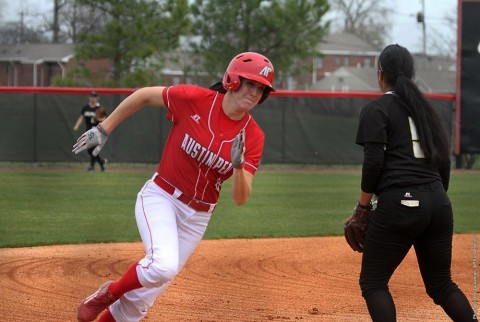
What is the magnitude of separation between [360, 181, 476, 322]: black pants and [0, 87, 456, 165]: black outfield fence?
14891 millimetres

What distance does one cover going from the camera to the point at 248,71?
177 inches

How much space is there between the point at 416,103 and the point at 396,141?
22 cm

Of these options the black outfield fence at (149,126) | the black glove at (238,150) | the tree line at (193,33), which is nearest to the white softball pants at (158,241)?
the black glove at (238,150)

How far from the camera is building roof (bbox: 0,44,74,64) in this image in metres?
43.5

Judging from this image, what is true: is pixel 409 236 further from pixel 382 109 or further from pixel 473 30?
pixel 473 30

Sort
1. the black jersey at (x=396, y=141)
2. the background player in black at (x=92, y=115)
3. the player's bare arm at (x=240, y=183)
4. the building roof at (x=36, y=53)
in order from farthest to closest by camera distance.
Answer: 1. the building roof at (x=36, y=53)
2. the background player in black at (x=92, y=115)
3. the player's bare arm at (x=240, y=183)
4. the black jersey at (x=396, y=141)

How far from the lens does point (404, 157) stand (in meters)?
4.20

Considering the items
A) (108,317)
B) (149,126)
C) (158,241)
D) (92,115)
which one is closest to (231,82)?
(158,241)

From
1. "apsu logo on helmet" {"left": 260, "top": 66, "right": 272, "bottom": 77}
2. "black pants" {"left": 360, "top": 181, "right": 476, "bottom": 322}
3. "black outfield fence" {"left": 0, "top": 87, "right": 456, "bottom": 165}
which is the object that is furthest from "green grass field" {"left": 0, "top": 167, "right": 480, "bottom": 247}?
"black pants" {"left": 360, "top": 181, "right": 476, "bottom": 322}

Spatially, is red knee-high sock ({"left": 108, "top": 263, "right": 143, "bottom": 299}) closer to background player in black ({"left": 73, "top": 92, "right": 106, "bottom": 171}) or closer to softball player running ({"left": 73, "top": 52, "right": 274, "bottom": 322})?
softball player running ({"left": 73, "top": 52, "right": 274, "bottom": 322})

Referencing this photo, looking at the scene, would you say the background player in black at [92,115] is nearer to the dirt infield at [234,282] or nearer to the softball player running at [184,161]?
the dirt infield at [234,282]

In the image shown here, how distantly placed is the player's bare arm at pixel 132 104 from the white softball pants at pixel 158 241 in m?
0.40

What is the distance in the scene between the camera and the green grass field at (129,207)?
391 inches

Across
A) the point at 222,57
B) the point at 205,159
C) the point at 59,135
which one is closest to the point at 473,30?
the point at 59,135
